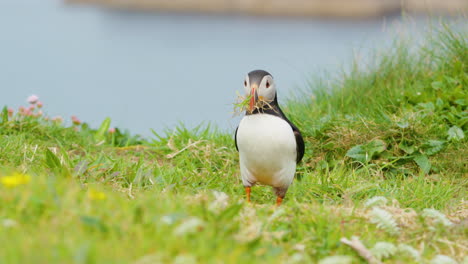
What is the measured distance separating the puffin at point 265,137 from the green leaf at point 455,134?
7.85 feet

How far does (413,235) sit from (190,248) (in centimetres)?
159

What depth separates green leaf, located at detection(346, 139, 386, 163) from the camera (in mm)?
5859

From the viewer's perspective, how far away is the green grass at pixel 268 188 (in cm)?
250

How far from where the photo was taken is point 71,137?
6.64m

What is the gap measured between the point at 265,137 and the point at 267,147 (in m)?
0.07

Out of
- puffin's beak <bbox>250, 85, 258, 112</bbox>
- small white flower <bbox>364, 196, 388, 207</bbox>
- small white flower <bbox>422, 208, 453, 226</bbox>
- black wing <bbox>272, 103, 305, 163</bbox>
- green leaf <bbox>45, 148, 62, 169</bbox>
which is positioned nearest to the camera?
small white flower <bbox>422, 208, 453, 226</bbox>

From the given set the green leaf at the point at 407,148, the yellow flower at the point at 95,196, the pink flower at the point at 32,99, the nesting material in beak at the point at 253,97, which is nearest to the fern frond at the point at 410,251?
the nesting material in beak at the point at 253,97

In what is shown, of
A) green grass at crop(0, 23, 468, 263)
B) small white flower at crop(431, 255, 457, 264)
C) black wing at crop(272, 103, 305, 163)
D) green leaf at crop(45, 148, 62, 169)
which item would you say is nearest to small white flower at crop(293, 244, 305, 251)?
green grass at crop(0, 23, 468, 263)

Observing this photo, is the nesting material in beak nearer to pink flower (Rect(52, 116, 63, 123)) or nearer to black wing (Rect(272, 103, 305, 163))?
black wing (Rect(272, 103, 305, 163))

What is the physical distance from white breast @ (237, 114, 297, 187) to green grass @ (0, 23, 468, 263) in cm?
22

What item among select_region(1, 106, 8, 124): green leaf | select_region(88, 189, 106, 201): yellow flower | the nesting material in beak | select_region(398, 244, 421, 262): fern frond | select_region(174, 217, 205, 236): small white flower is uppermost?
the nesting material in beak

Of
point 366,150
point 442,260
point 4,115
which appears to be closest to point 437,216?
point 442,260

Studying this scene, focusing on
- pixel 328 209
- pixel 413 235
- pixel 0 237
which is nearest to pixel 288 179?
pixel 328 209

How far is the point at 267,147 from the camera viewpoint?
13.6 feet
